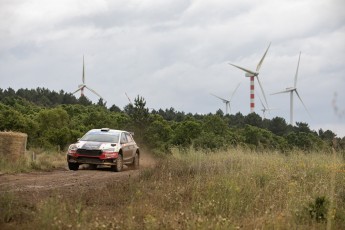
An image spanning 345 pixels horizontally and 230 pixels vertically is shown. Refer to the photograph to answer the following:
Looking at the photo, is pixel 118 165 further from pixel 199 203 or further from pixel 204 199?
pixel 199 203

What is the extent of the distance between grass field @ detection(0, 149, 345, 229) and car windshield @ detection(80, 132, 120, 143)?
5.95m

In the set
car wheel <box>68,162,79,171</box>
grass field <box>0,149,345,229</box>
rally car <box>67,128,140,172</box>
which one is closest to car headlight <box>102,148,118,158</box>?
rally car <box>67,128,140,172</box>

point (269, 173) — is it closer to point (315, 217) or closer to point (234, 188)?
point (234, 188)

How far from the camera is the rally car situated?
19797mm

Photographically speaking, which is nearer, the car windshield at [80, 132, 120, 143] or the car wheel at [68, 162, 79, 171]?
the car wheel at [68, 162, 79, 171]

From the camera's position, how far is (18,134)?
21.0m

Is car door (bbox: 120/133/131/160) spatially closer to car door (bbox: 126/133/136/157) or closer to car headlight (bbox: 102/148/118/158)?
car door (bbox: 126/133/136/157)

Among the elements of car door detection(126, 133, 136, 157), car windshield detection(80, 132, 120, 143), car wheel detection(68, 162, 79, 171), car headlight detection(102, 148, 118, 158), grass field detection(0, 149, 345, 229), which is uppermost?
car windshield detection(80, 132, 120, 143)

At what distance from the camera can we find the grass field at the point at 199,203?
297 inches

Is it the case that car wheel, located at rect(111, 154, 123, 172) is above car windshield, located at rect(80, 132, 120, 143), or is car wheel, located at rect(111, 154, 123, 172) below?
below

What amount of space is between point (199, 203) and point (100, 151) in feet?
36.4

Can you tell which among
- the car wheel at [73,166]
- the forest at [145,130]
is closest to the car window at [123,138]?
the car wheel at [73,166]

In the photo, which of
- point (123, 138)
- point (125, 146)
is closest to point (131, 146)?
point (123, 138)

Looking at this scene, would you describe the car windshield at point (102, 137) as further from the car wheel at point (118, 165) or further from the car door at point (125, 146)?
the car wheel at point (118, 165)
